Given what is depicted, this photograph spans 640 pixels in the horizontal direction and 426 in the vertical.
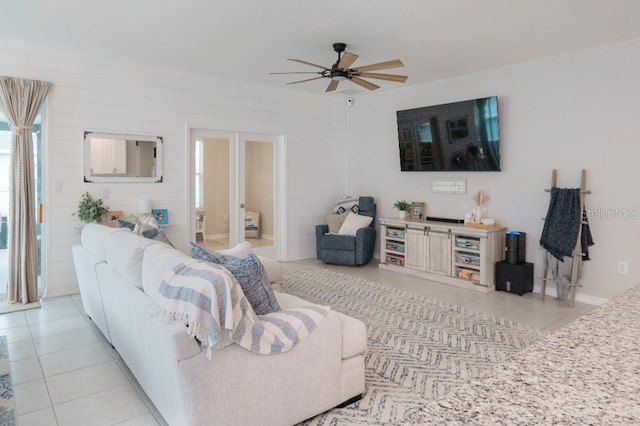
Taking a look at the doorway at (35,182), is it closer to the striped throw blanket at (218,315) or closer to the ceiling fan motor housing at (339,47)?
the ceiling fan motor housing at (339,47)

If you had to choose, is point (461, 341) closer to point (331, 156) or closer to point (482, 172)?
point (482, 172)

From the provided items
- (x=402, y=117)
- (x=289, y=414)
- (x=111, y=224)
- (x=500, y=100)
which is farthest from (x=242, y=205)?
(x=289, y=414)

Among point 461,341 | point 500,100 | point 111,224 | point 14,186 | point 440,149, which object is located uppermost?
point 500,100

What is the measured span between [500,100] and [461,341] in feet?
10.9

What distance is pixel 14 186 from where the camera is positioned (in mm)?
4562

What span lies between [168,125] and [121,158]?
29.5 inches

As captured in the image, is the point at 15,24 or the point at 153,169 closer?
the point at 15,24

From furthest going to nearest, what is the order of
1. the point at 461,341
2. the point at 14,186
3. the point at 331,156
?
the point at 331,156
the point at 14,186
the point at 461,341

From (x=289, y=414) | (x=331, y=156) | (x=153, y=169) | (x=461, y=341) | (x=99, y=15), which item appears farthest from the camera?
(x=331, y=156)

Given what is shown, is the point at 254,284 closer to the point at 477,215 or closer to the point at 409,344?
the point at 409,344

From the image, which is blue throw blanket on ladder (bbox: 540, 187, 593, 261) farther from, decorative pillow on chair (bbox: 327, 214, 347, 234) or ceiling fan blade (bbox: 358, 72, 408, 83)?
decorative pillow on chair (bbox: 327, 214, 347, 234)

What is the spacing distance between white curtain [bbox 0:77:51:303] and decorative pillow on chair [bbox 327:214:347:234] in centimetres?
406

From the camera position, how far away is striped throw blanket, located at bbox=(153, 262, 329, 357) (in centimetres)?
192

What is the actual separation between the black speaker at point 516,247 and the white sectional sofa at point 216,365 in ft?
10.6
